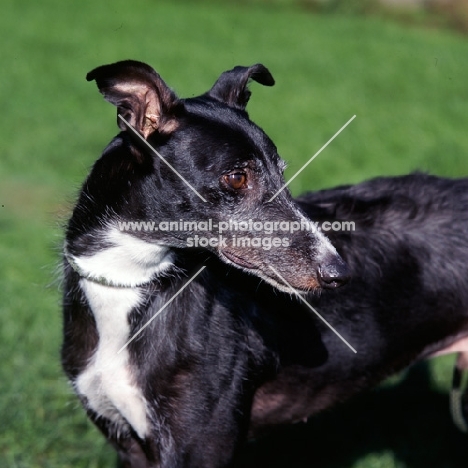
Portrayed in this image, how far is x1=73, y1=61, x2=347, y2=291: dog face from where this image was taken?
3.46 m

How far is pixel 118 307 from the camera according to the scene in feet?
12.2

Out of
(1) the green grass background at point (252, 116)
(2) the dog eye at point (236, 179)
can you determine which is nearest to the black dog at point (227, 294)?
(2) the dog eye at point (236, 179)

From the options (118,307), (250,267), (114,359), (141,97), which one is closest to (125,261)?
(118,307)

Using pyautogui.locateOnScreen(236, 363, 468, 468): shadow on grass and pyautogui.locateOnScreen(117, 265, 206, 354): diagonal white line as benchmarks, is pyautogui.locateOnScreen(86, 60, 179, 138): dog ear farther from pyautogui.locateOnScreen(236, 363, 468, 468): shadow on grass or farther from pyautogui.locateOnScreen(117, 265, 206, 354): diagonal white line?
pyautogui.locateOnScreen(236, 363, 468, 468): shadow on grass

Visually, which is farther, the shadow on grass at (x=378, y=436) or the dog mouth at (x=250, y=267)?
the shadow on grass at (x=378, y=436)

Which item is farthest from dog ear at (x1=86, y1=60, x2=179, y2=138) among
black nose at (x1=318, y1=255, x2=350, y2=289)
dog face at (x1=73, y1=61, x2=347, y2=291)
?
black nose at (x1=318, y1=255, x2=350, y2=289)

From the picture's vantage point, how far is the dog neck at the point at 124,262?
12.0 feet

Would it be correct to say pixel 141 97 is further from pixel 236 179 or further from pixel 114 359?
pixel 114 359

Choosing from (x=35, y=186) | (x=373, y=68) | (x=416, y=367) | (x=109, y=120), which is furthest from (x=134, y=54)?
(x=416, y=367)

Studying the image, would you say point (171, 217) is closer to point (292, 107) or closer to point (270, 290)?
point (270, 290)

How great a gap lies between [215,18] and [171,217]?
12.8 m

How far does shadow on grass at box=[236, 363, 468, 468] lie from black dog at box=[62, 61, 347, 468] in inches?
53.3

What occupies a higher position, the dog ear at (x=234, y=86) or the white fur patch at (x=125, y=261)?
the dog ear at (x=234, y=86)

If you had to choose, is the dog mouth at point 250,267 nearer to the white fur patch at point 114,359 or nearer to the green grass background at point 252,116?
the white fur patch at point 114,359
